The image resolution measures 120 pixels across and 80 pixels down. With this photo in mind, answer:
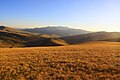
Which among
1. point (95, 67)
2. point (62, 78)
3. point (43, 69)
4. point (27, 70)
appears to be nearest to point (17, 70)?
point (27, 70)

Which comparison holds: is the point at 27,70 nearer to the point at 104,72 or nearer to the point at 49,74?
the point at 49,74

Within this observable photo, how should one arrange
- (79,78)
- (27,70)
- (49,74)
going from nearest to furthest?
(79,78) → (49,74) → (27,70)

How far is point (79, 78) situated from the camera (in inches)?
621

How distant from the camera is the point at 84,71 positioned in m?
17.8

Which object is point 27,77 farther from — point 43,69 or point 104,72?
point 104,72

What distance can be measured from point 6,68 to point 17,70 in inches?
64.7

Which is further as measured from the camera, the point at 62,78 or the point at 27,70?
the point at 27,70

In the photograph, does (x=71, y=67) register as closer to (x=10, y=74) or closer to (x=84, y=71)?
(x=84, y=71)

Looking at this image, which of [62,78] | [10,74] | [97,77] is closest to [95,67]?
[97,77]

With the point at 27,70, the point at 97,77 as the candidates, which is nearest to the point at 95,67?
the point at 97,77

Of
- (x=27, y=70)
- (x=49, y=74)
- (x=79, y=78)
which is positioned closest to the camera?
(x=79, y=78)

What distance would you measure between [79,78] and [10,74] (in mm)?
6413

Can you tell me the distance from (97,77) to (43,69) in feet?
18.3

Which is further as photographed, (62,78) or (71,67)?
(71,67)
